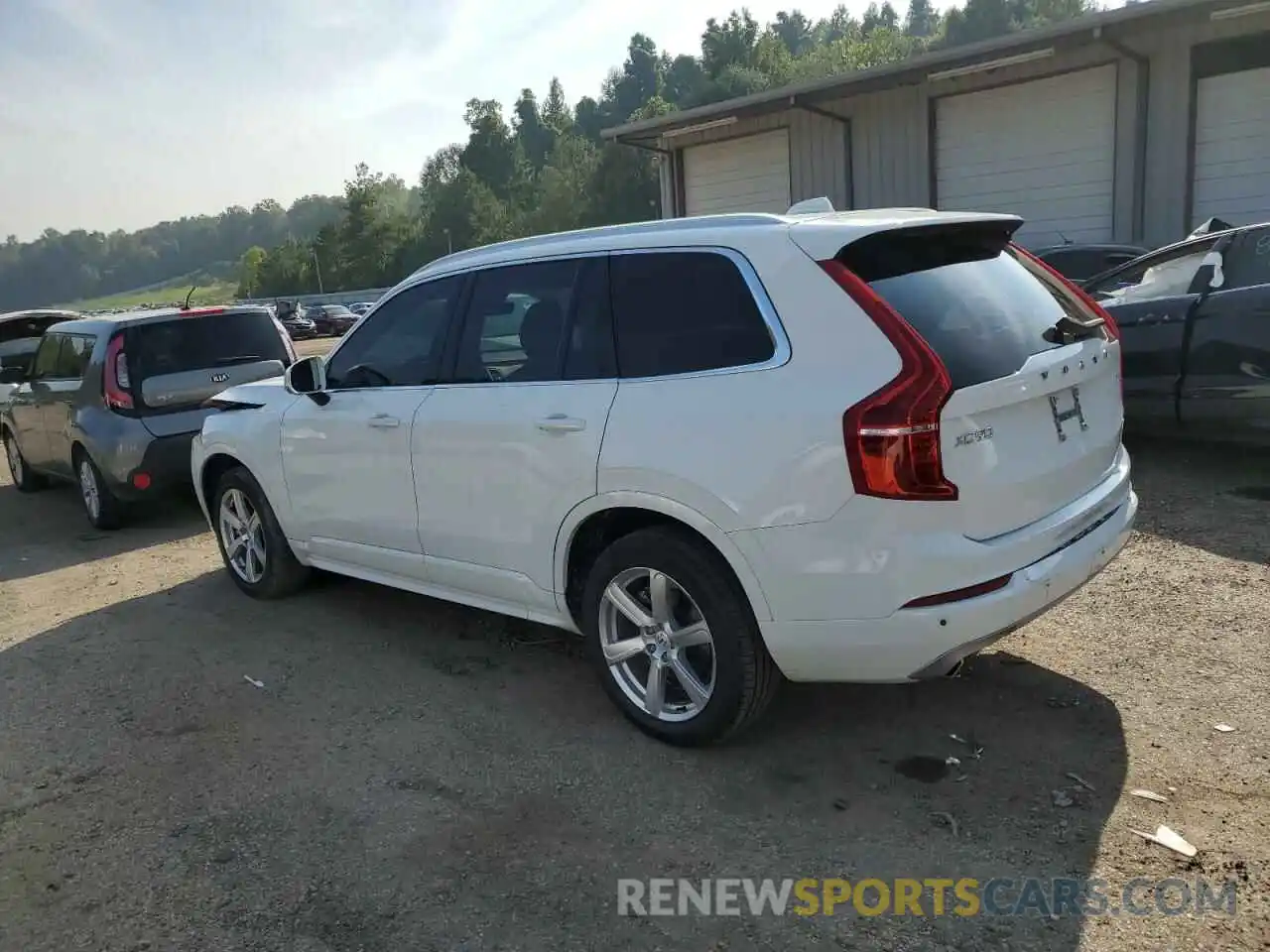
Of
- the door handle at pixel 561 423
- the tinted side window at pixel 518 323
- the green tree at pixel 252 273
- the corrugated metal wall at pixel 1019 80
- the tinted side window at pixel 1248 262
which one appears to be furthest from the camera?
the green tree at pixel 252 273

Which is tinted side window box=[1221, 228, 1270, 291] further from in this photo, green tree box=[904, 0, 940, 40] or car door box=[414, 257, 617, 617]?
green tree box=[904, 0, 940, 40]

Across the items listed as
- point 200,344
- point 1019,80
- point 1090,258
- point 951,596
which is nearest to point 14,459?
point 200,344

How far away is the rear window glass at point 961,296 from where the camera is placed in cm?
324

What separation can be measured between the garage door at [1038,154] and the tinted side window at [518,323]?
12323 mm

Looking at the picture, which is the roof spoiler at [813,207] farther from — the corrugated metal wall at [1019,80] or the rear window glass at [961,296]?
the corrugated metal wall at [1019,80]

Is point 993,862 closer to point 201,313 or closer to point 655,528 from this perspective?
point 655,528

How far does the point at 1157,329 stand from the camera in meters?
6.96

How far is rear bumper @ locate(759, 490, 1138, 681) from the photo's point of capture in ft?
10.2

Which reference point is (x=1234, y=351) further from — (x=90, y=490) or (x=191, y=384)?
(x=90, y=490)

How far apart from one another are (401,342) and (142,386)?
160 inches

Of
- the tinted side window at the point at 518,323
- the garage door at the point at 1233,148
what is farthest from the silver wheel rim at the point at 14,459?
the garage door at the point at 1233,148

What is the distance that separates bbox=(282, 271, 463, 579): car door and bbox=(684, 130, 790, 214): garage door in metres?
13.4

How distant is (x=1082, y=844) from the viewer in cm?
299

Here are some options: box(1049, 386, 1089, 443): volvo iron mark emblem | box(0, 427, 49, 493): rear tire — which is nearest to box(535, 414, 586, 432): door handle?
box(1049, 386, 1089, 443): volvo iron mark emblem
